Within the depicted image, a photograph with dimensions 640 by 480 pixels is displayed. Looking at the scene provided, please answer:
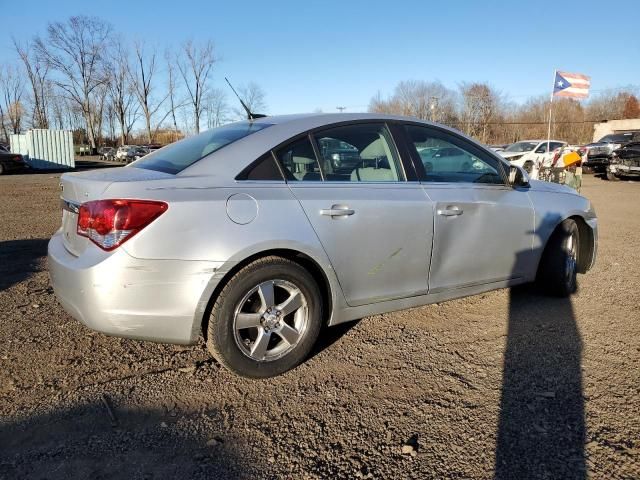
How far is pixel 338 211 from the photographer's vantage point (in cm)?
298

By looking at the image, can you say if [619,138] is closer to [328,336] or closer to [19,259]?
[328,336]

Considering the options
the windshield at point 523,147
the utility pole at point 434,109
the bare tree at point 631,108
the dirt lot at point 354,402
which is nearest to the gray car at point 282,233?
the dirt lot at point 354,402

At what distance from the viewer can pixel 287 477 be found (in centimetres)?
208

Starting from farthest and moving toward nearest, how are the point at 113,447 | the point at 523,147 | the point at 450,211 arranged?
the point at 523,147
the point at 450,211
the point at 113,447

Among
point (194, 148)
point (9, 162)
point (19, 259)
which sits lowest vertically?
point (19, 259)

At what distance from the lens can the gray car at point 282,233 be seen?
2.55m

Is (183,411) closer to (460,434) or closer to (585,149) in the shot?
(460,434)

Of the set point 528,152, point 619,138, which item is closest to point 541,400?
point 528,152

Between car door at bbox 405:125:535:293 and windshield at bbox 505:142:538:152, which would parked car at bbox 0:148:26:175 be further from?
car door at bbox 405:125:535:293

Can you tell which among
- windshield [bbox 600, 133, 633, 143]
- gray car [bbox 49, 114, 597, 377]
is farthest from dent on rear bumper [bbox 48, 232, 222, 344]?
windshield [bbox 600, 133, 633, 143]

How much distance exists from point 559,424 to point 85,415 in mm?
2425

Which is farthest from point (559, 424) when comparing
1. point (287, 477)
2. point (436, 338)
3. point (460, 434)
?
point (287, 477)

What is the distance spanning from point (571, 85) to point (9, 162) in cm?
2595

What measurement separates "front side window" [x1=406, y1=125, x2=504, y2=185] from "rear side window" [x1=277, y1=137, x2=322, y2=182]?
0.85m
